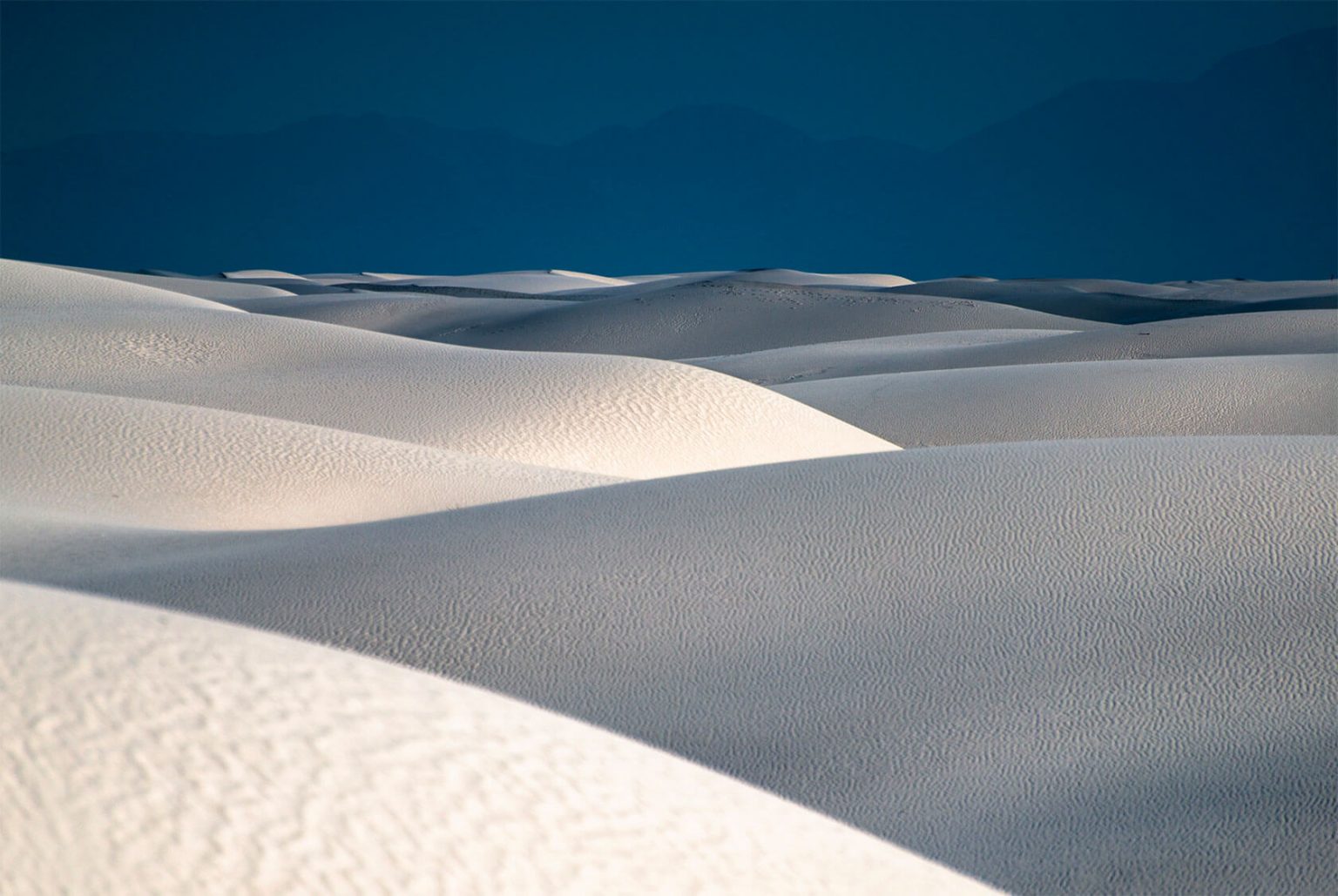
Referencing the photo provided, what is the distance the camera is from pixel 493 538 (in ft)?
5.27

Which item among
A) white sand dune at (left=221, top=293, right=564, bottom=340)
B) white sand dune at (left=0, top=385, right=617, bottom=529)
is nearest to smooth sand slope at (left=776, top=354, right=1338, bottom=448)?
white sand dune at (left=0, top=385, right=617, bottom=529)

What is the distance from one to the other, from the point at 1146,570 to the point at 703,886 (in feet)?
3.06

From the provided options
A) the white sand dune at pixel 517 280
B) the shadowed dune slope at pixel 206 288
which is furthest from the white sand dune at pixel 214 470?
the white sand dune at pixel 517 280

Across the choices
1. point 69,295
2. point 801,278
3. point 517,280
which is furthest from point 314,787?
point 517,280

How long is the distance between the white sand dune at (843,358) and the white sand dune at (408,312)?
2604mm

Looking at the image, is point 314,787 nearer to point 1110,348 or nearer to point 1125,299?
point 1110,348

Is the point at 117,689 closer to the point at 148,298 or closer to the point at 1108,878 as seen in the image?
the point at 1108,878

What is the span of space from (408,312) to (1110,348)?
4972 millimetres

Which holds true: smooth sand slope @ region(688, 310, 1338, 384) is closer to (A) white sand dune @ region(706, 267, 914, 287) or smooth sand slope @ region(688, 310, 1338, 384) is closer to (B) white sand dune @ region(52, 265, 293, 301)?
(A) white sand dune @ region(706, 267, 914, 287)

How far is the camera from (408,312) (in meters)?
8.62

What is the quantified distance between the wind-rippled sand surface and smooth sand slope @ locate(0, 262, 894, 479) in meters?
0.01

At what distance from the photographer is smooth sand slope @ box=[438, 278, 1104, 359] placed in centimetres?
724

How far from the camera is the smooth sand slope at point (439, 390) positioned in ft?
9.53

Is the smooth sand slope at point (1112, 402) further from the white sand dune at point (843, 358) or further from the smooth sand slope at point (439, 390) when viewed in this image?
the white sand dune at point (843, 358)
